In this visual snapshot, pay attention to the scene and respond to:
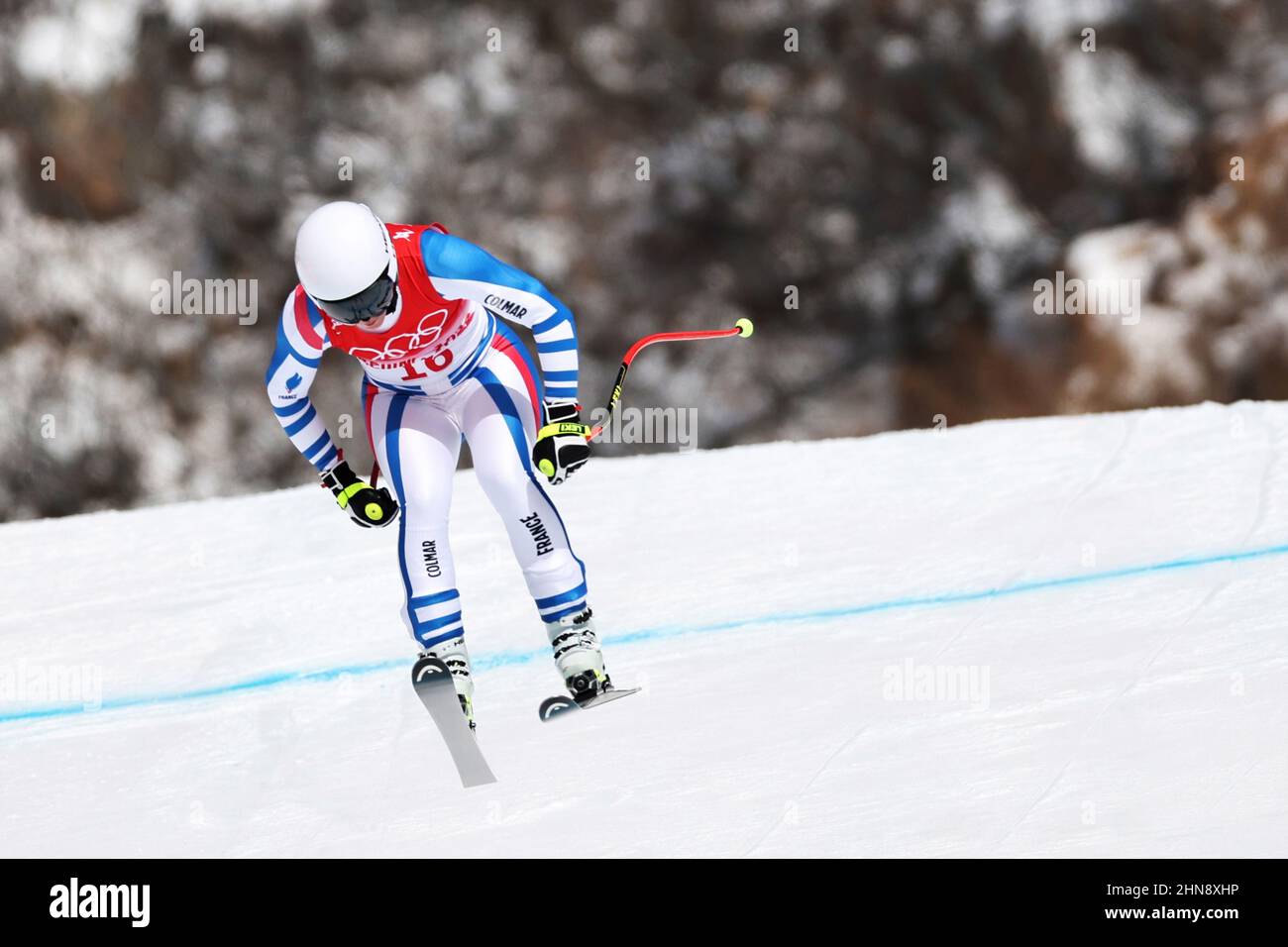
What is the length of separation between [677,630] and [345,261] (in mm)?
1771

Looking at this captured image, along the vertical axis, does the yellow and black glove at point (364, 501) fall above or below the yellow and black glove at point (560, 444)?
below

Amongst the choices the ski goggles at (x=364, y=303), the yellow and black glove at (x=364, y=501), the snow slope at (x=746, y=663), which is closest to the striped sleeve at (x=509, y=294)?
the ski goggles at (x=364, y=303)

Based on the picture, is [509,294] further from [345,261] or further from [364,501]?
[364,501]

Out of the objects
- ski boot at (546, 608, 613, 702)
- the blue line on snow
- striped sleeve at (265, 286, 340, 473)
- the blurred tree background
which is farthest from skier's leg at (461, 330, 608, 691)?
the blurred tree background

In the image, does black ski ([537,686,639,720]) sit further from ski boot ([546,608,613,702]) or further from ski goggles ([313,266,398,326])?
ski goggles ([313,266,398,326])

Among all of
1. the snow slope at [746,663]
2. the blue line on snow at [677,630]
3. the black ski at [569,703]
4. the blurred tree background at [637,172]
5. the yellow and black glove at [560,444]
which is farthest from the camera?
the blurred tree background at [637,172]

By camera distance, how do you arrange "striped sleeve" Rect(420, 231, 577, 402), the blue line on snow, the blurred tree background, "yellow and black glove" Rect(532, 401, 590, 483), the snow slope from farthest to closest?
the blurred tree background < the blue line on snow < "yellow and black glove" Rect(532, 401, 590, 483) < "striped sleeve" Rect(420, 231, 577, 402) < the snow slope

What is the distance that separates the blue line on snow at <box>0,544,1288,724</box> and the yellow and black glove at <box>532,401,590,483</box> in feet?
3.41

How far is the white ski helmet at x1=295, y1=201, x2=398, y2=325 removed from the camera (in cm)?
303

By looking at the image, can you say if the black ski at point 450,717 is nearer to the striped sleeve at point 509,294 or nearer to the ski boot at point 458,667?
the ski boot at point 458,667

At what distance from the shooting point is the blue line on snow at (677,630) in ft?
Result: 14.0

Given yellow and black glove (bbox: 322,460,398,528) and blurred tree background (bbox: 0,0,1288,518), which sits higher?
blurred tree background (bbox: 0,0,1288,518)

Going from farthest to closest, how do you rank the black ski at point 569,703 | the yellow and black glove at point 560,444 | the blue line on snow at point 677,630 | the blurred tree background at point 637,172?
the blurred tree background at point 637,172 < the blue line on snow at point 677,630 < the black ski at point 569,703 < the yellow and black glove at point 560,444

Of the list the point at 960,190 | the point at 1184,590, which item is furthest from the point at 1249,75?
the point at 1184,590
